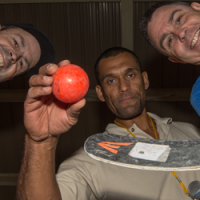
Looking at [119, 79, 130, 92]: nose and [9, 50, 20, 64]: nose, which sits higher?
[9, 50, 20, 64]: nose

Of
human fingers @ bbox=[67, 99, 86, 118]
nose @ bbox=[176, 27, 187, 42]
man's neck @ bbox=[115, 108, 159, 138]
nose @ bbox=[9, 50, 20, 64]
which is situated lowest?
man's neck @ bbox=[115, 108, 159, 138]

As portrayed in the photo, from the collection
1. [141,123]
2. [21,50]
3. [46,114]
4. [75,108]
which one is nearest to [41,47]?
[21,50]

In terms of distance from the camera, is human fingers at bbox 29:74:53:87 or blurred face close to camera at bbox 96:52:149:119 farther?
blurred face close to camera at bbox 96:52:149:119

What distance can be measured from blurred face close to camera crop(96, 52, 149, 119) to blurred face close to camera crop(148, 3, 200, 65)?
47 centimetres

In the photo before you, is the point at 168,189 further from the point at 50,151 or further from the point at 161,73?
the point at 161,73

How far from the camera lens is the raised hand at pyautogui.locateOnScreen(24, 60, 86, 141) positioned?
115cm

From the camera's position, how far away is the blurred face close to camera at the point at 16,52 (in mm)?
1368

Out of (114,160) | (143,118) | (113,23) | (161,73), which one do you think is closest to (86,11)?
(113,23)

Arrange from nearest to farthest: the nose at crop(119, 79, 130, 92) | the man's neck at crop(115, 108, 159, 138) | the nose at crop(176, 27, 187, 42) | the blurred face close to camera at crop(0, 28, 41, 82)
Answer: the blurred face close to camera at crop(0, 28, 41, 82) < the nose at crop(176, 27, 187, 42) < the nose at crop(119, 79, 130, 92) < the man's neck at crop(115, 108, 159, 138)

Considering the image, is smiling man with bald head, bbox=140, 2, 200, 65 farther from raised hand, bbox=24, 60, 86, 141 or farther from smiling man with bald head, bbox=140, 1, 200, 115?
raised hand, bbox=24, 60, 86, 141

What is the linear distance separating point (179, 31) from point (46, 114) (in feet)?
4.02

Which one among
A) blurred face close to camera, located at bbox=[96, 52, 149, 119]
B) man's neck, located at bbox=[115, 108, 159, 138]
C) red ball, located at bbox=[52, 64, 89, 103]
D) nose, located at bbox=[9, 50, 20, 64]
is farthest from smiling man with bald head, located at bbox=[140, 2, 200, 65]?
nose, located at bbox=[9, 50, 20, 64]

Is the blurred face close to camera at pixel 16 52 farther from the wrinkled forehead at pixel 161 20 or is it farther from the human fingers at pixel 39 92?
the wrinkled forehead at pixel 161 20

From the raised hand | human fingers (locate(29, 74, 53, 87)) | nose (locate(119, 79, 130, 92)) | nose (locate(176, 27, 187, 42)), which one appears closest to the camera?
human fingers (locate(29, 74, 53, 87))
